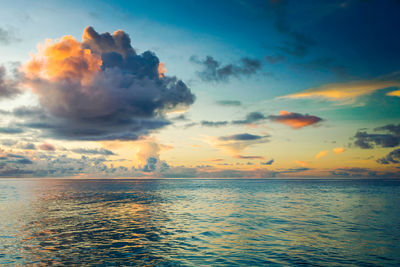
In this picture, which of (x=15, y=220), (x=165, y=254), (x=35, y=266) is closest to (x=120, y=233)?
(x=165, y=254)

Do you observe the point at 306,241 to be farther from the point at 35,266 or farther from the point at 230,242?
the point at 35,266

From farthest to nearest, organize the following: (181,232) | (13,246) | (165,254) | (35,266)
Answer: (181,232) < (13,246) < (165,254) < (35,266)

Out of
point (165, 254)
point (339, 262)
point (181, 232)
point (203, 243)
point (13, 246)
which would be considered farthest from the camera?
point (181, 232)

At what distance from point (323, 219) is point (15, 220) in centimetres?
4579

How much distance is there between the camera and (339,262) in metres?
20.2

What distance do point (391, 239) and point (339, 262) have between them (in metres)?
11.9

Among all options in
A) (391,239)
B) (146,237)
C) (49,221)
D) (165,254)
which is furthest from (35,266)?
(391,239)

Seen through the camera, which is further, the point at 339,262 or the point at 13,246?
the point at 13,246

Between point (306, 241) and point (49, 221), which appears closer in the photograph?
point (306, 241)

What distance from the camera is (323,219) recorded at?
40125mm

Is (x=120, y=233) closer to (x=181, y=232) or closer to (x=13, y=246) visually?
(x=181, y=232)

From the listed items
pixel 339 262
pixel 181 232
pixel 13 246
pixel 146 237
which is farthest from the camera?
pixel 181 232

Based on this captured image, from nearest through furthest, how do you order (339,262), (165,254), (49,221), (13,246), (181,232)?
Answer: (339,262) < (165,254) < (13,246) < (181,232) < (49,221)

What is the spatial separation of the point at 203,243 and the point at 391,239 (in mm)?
19751
